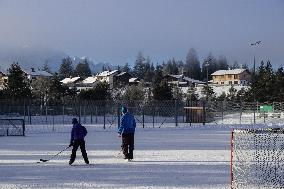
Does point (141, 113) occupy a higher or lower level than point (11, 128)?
higher

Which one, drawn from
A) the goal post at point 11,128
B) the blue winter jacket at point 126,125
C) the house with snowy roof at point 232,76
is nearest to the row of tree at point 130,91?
the goal post at point 11,128

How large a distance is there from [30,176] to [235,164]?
597cm

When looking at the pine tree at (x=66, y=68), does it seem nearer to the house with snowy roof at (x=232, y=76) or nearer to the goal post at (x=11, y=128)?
the house with snowy roof at (x=232, y=76)

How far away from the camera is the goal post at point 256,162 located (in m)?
11.4

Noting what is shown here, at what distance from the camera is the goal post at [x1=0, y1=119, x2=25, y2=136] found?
33.5 m

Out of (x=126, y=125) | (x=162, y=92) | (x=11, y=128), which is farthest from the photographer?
(x=162, y=92)

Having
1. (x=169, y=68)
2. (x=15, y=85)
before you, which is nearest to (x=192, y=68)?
(x=169, y=68)

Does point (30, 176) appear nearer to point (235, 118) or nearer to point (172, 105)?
point (172, 105)

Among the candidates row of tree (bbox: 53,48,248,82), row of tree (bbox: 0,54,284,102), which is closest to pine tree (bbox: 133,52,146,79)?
row of tree (bbox: 53,48,248,82)

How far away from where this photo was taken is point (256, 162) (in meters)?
15.1

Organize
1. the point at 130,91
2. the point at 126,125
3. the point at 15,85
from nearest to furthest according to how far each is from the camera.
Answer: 1. the point at 126,125
2. the point at 15,85
3. the point at 130,91

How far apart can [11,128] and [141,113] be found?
1333 cm

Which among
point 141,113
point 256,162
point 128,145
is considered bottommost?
point 256,162

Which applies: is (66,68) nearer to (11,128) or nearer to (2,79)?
(2,79)
